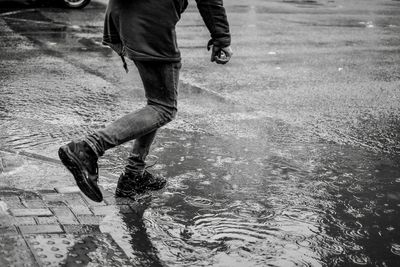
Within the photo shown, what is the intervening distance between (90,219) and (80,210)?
0.14m

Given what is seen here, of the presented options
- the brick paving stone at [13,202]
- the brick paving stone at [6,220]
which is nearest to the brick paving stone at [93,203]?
the brick paving stone at [13,202]

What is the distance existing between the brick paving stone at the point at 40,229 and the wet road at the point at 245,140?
27cm

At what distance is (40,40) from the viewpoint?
424 inches

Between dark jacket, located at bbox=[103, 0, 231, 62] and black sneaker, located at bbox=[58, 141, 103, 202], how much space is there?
68cm

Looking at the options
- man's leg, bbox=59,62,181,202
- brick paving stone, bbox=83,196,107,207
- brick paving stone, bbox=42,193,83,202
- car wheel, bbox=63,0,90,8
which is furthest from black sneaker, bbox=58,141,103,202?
car wheel, bbox=63,0,90,8

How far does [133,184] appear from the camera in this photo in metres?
4.52

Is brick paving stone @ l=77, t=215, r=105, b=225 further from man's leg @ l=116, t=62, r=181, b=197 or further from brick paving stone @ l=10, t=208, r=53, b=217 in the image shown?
man's leg @ l=116, t=62, r=181, b=197

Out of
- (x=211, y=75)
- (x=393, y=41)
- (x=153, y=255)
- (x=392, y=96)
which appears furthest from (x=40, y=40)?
(x=153, y=255)

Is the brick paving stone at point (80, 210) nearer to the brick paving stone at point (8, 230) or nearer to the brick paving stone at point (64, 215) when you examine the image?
the brick paving stone at point (64, 215)

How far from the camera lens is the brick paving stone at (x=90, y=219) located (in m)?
4.00

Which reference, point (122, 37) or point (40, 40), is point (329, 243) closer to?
point (122, 37)

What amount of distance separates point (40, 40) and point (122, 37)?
6.88 m

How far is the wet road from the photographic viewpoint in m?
3.93

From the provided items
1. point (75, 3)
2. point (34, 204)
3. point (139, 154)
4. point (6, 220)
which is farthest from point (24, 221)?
point (75, 3)
